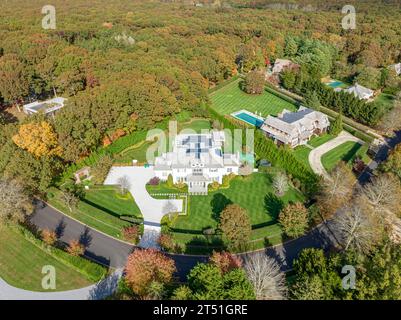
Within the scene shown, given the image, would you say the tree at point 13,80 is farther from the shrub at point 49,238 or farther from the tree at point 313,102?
the tree at point 313,102

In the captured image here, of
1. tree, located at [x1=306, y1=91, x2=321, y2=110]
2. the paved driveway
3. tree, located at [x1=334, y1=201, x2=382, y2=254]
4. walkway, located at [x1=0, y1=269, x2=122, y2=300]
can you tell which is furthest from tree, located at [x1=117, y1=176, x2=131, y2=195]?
tree, located at [x1=306, y1=91, x2=321, y2=110]

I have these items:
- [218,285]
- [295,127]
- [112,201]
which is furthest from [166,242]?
[295,127]

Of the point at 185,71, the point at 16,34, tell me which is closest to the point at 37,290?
the point at 185,71

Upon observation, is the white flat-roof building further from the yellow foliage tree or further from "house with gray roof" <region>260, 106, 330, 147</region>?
"house with gray roof" <region>260, 106, 330, 147</region>

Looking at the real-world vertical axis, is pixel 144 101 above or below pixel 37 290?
above

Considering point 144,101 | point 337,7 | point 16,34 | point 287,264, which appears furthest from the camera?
point 337,7

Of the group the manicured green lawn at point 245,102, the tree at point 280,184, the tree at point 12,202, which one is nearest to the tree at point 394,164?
the tree at point 280,184

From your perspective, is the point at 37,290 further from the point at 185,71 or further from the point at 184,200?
the point at 185,71
